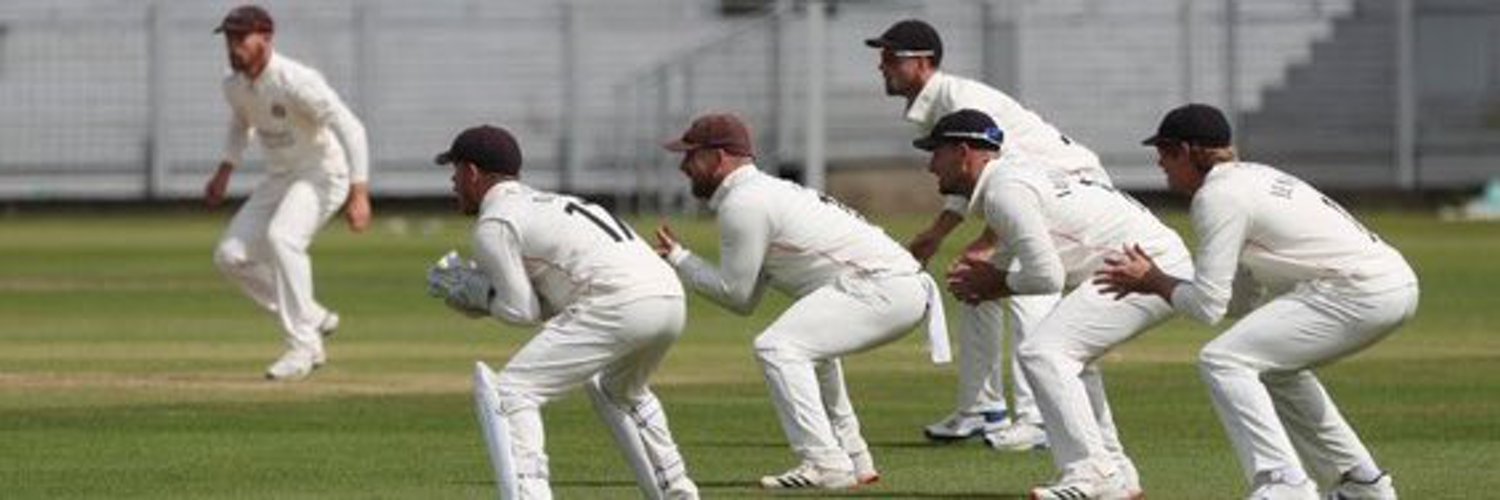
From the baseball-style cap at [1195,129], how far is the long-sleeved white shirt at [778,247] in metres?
1.89

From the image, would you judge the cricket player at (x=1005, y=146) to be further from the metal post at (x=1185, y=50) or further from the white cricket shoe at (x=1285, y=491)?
the metal post at (x=1185, y=50)

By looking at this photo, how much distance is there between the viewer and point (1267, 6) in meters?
49.6

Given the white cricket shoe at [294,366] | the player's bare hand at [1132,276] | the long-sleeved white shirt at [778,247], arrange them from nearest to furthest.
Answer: the player's bare hand at [1132,276] < the long-sleeved white shirt at [778,247] < the white cricket shoe at [294,366]

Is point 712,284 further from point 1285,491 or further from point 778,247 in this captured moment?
point 1285,491

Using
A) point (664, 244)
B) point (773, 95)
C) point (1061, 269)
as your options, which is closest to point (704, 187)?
point (664, 244)

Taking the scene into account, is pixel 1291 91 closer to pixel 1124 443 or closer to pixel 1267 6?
pixel 1267 6

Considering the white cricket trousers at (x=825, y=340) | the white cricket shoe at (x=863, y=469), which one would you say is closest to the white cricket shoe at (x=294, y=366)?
the white cricket trousers at (x=825, y=340)

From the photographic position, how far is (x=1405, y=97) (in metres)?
49.0

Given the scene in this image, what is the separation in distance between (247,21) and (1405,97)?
97.0 ft

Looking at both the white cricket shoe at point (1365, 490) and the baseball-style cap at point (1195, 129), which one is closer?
the baseball-style cap at point (1195, 129)

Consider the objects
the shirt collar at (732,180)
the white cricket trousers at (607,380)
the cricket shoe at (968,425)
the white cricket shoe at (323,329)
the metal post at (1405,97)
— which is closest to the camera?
the white cricket trousers at (607,380)

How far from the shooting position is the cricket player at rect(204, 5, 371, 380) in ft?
71.1

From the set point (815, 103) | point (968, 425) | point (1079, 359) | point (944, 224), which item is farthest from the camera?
point (815, 103)

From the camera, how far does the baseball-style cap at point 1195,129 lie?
13867 millimetres
